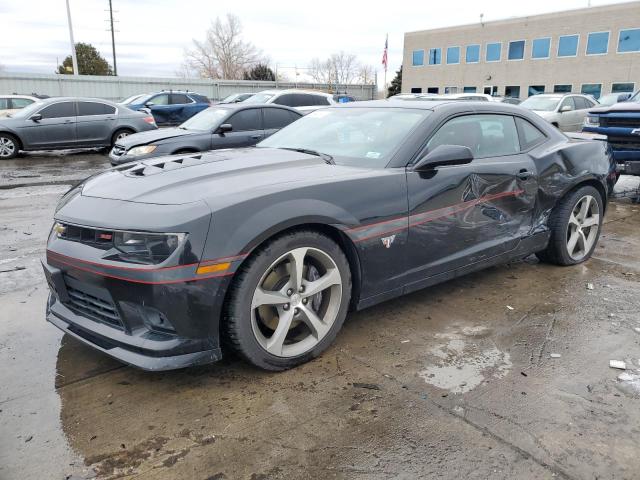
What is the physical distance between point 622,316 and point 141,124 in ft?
43.0

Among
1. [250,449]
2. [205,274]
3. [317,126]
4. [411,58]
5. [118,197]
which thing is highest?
[411,58]

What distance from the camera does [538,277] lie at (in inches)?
184

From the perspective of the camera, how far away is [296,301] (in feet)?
9.78

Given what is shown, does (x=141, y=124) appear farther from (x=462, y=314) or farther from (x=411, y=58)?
(x=411, y=58)

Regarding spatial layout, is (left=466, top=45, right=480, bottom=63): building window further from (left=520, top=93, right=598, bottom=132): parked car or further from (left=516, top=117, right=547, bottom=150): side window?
(left=516, top=117, right=547, bottom=150): side window

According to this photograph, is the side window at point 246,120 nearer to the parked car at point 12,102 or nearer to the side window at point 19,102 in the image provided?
the parked car at point 12,102

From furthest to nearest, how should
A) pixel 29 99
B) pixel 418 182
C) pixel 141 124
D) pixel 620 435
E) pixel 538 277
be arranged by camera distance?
pixel 29 99
pixel 141 124
pixel 538 277
pixel 418 182
pixel 620 435

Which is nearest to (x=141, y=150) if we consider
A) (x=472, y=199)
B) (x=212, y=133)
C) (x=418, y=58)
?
(x=212, y=133)

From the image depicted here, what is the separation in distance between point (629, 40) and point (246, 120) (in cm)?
3854

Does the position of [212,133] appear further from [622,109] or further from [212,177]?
[622,109]

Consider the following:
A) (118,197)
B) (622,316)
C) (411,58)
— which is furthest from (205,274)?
(411,58)

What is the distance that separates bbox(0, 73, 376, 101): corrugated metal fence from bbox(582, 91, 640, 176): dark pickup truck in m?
26.8

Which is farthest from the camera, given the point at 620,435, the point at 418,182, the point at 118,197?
the point at 418,182

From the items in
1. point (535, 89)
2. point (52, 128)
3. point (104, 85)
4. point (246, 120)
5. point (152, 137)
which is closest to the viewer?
point (152, 137)
